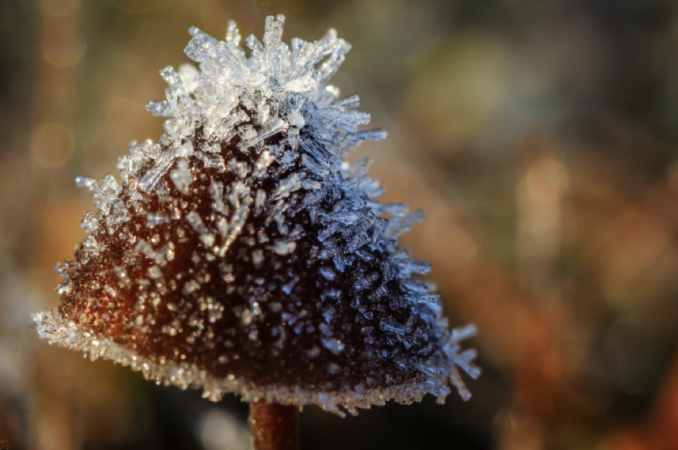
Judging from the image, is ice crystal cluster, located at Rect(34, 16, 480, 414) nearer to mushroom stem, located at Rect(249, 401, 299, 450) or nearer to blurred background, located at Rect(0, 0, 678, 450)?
mushroom stem, located at Rect(249, 401, 299, 450)

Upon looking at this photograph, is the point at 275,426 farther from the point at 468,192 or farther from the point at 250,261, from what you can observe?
the point at 468,192

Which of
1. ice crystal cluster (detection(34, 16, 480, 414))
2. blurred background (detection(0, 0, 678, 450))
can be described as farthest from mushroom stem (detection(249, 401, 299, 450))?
blurred background (detection(0, 0, 678, 450))

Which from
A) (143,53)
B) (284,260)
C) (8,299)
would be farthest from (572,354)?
(143,53)

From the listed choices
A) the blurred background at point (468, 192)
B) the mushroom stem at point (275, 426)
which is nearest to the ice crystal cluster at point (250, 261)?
the mushroom stem at point (275, 426)

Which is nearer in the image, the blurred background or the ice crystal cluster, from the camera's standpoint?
the ice crystal cluster

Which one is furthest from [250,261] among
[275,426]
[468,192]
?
[468,192]
